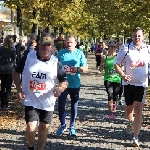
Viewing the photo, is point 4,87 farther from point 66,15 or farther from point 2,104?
point 66,15

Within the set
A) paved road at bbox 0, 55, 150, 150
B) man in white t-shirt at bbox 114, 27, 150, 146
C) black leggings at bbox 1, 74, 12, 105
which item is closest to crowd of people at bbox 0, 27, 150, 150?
man in white t-shirt at bbox 114, 27, 150, 146

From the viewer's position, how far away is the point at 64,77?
20.6ft

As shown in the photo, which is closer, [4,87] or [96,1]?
[4,87]

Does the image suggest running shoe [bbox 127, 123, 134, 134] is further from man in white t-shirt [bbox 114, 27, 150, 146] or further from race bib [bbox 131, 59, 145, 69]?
race bib [bbox 131, 59, 145, 69]

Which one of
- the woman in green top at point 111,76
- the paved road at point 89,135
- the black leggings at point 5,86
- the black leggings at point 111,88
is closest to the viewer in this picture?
the paved road at point 89,135

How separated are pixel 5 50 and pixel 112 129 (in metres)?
Result: 3.71

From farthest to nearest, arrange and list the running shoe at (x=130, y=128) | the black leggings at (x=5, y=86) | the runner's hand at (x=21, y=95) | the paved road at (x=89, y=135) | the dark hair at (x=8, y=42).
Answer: the black leggings at (x=5, y=86) < the dark hair at (x=8, y=42) < the running shoe at (x=130, y=128) < the paved road at (x=89, y=135) < the runner's hand at (x=21, y=95)

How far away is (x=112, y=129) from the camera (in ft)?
29.7

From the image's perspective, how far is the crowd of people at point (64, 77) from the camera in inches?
237

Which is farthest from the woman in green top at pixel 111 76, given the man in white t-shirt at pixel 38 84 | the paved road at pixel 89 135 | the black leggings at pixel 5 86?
the man in white t-shirt at pixel 38 84

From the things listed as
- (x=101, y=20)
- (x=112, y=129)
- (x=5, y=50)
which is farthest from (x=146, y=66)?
(x=101, y=20)

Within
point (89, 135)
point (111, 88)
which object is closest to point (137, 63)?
point (89, 135)

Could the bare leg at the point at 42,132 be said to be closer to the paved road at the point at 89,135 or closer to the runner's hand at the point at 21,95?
the runner's hand at the point at 21,95

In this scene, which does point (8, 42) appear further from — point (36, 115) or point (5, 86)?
point (36, 115)
